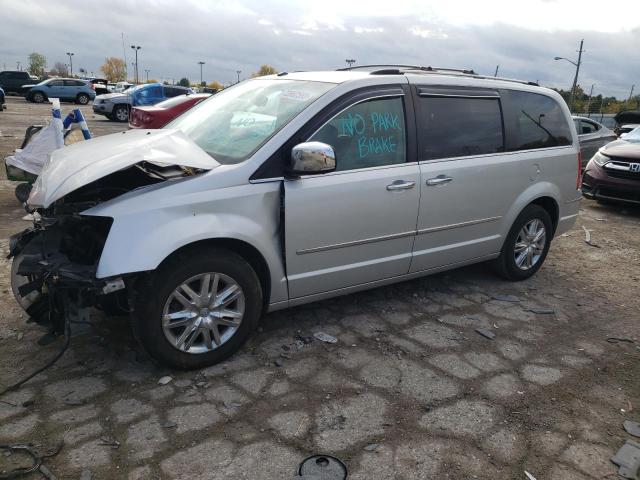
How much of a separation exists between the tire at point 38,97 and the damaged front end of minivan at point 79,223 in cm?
3245

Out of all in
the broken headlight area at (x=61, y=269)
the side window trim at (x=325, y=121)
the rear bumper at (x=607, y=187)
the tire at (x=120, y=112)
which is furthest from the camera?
the tire at (x=120, y=112)

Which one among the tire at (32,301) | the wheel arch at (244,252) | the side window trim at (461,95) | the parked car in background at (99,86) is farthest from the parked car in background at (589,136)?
the parked car in background at (99,86)

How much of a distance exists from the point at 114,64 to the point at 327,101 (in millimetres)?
123211

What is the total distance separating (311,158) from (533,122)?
272 centimetres

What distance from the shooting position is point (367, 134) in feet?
12.3

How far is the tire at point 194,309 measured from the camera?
9.91 feet

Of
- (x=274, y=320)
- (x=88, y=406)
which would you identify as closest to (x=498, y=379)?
(x=274, y=320)

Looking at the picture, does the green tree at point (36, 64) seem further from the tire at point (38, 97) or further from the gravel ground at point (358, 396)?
the gravel ground at point (358, 396)

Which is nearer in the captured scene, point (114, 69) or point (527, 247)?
point (527, 247)

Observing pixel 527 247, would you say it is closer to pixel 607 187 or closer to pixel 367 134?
pixel 367 134

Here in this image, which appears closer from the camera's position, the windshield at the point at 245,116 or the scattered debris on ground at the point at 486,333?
the windshield at the point at 245,116

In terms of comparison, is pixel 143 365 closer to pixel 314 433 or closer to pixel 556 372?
pixel 314 433

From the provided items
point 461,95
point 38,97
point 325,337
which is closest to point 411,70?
point 461,95

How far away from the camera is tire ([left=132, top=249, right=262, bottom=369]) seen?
3020 mm
